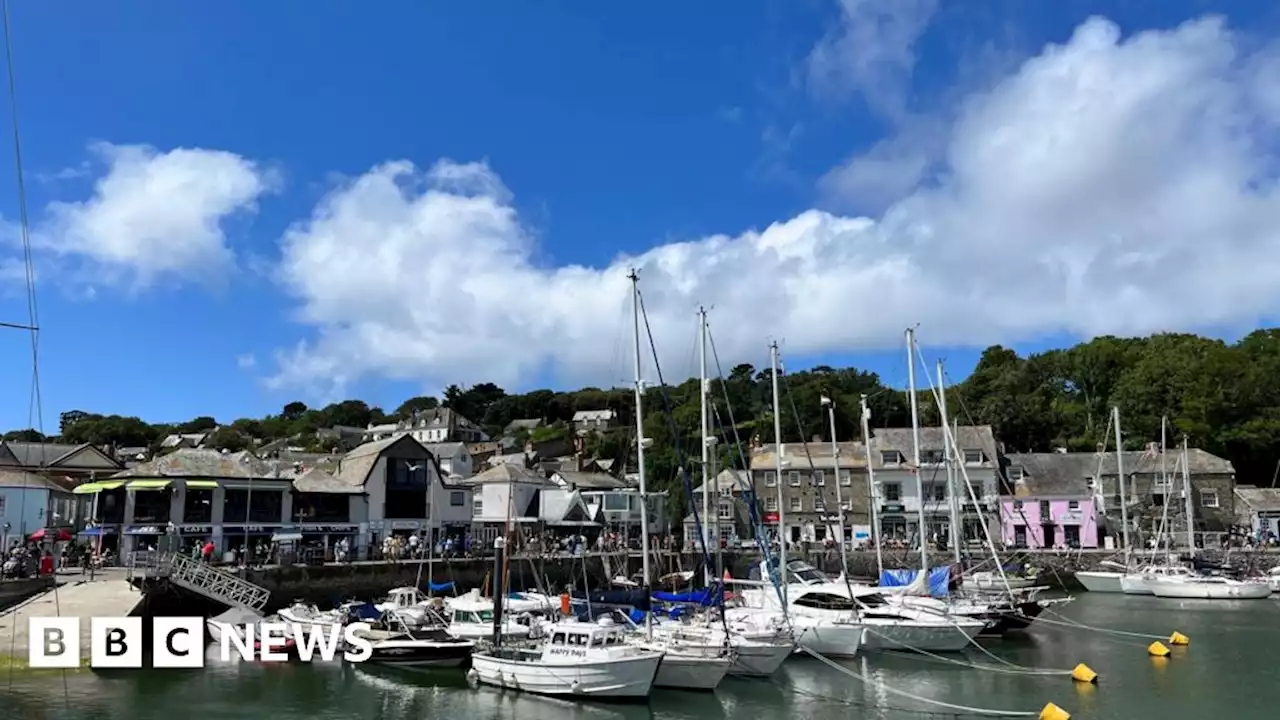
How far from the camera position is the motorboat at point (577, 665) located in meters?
28.4

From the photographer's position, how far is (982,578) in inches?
2010

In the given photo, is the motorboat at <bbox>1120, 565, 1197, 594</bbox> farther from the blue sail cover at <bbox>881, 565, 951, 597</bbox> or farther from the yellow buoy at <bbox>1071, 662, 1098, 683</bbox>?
the yellow buoy at <bbox>1071, 662, 1098, 683</bbox>

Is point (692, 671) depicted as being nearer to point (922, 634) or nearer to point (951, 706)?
point (951, 706)

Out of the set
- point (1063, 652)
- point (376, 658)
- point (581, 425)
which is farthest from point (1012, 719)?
point (581, 425)

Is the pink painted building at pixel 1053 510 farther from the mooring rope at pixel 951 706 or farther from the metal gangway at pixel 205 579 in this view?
the metal gangway at pixel 205 579

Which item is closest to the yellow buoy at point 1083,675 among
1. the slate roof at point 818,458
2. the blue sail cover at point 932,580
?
the blue sail cover at point 932,580

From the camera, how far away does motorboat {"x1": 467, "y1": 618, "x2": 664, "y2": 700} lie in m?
28.4

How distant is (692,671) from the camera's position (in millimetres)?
29859

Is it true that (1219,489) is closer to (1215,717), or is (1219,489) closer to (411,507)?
(1215,717)

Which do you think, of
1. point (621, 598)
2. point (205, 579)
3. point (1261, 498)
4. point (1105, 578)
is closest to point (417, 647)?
point (621, 598)

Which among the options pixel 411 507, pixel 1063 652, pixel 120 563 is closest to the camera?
pixel 1063 652

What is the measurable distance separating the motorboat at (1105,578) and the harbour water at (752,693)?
2607cm

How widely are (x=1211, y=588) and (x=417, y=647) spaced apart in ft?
166

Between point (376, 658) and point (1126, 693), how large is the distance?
2708cm
